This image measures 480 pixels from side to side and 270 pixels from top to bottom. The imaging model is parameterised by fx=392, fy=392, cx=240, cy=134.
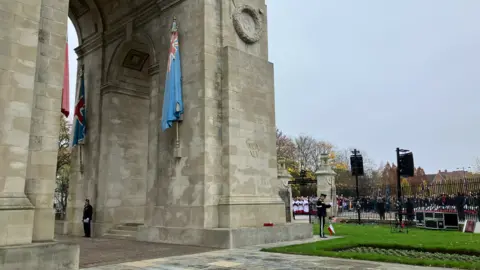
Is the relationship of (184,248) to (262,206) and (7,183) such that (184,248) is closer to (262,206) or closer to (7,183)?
(262,206)

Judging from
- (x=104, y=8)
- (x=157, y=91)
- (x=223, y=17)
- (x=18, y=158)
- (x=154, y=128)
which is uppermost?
(x=104, y=8)

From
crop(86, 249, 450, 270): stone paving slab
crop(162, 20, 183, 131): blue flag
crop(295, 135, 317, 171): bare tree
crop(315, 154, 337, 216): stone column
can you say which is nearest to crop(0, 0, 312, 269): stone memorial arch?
crop(162, 20, 183, 131): blue flag

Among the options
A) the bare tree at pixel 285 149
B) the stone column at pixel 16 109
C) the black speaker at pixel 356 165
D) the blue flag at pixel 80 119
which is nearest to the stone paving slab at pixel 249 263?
the stone column at pixel 16 109

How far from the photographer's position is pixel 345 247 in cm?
1141

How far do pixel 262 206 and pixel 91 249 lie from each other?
18.4 feet

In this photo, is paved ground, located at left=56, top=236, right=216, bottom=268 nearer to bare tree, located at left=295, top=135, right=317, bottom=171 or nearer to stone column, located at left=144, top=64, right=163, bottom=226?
stone column, located at left=144, top=64, right=163, bottom=226

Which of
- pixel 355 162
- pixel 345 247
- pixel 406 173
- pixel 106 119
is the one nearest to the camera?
pixel 345 247

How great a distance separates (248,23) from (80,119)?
29.0 ft

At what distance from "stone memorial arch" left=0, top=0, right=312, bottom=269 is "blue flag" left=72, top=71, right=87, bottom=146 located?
0.31 meters

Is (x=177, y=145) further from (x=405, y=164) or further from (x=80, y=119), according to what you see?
(x=405, y=164)

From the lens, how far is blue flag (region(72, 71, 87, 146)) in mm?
17641

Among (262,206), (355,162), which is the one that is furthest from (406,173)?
(262,206)

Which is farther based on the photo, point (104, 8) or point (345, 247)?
point (104, 8)

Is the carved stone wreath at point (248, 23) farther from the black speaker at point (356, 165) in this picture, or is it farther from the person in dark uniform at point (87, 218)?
the black speaker at point (356, 165)
